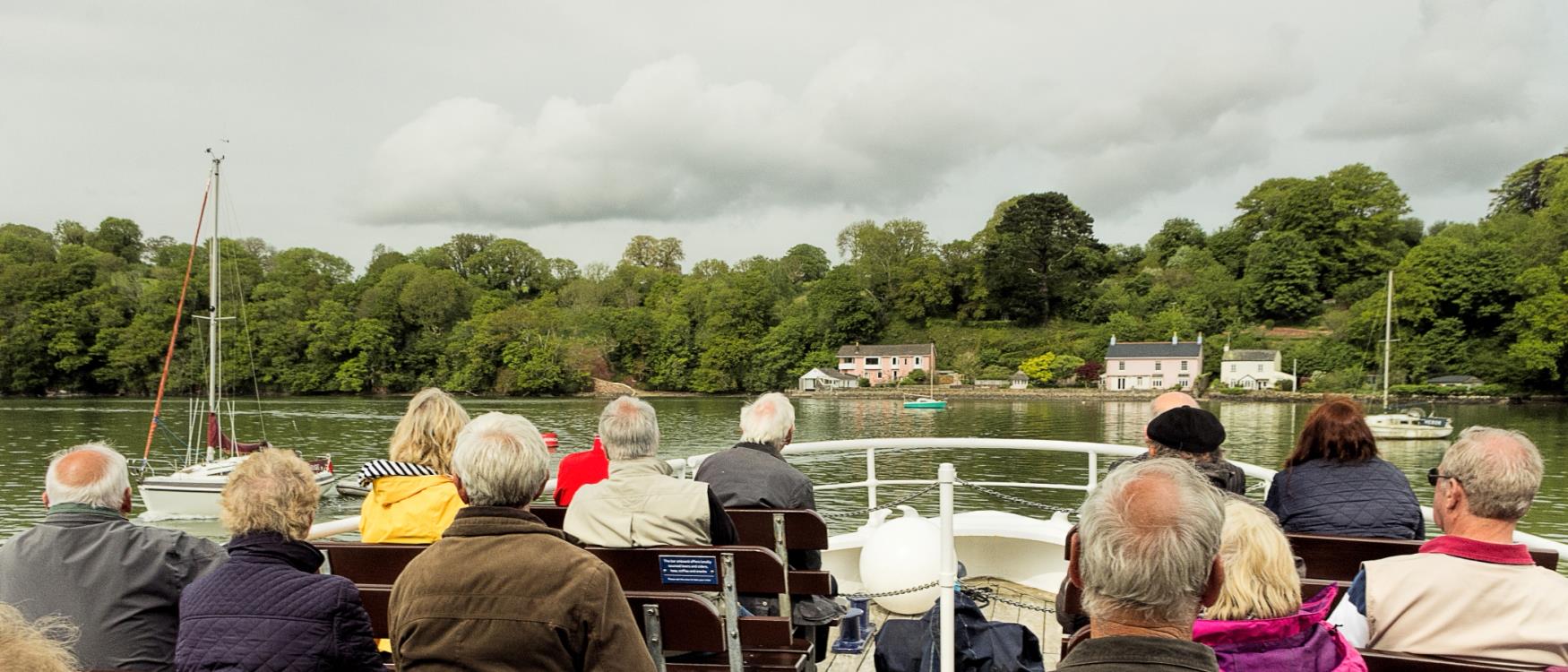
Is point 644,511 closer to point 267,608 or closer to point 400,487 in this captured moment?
point 400,487

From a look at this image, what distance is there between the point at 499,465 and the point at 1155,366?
3076 inches

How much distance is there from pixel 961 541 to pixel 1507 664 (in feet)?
12.4

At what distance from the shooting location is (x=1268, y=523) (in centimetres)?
154

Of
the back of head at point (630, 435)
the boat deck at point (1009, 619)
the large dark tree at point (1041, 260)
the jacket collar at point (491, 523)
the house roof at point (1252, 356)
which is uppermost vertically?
the large dark tree at point (1041, 260)

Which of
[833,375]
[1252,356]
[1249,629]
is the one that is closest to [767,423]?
[1249,629]

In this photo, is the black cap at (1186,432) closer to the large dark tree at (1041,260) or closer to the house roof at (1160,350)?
the house roof at (1160,350)

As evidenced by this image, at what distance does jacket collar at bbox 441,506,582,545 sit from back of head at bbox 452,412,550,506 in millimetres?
42

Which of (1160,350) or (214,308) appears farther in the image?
(1160,350)

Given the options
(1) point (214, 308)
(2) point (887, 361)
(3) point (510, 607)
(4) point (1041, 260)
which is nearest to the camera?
(3) point (510, 607)

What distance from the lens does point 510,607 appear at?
1783 mm

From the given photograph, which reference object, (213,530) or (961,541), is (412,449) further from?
(213,530)

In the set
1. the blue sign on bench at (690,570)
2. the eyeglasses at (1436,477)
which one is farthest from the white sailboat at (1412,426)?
the blue sign on bench at (690,570)

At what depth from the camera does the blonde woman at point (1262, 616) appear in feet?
4.90

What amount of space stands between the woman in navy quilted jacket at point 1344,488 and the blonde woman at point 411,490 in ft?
9.55
